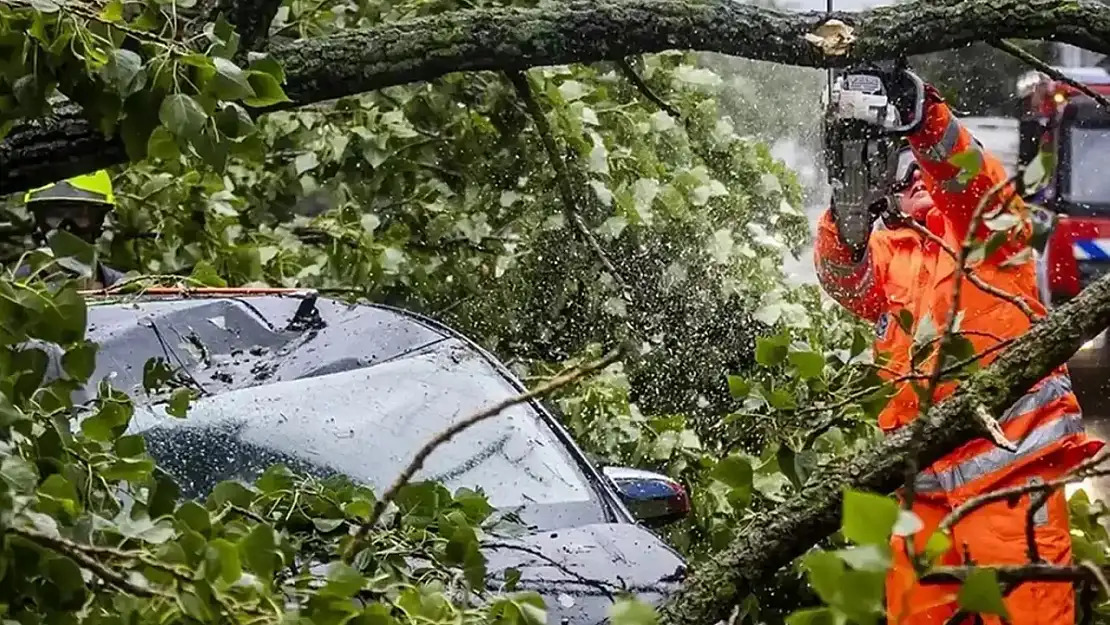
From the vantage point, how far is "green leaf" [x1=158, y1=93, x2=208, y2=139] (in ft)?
5.41

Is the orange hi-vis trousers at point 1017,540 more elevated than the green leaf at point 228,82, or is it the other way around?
the green leaf at point 228,82

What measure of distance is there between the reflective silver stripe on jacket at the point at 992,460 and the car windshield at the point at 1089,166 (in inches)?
364

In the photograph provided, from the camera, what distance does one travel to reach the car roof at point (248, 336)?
310 cm

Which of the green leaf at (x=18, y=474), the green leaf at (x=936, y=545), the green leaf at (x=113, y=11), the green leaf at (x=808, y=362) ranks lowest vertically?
the green leaf at (x=808, y=362)

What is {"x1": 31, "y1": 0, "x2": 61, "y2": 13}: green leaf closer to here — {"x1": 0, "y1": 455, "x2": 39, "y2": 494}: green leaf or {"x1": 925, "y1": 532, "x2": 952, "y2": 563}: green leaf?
{"x1": 0, "y1": 455, "x2": 39, "y2": 494}: green leaf

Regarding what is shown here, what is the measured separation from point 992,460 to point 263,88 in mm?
2004

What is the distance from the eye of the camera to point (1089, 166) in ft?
39.5

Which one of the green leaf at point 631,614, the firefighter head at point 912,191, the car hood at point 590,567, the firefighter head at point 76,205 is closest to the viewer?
the green leaf at point 631,614

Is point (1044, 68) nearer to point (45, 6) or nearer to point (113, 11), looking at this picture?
point (113, 11)

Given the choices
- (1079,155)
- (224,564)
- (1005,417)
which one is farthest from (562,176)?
(1079,155)

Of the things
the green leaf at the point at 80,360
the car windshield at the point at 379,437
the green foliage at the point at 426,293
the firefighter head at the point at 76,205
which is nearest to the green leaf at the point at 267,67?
the green foliage at the point at 426,293

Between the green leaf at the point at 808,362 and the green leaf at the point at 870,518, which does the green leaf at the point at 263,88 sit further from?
the green leaf at the point at 870,518

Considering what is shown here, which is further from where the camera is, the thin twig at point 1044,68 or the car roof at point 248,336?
the car roof at point 248,336

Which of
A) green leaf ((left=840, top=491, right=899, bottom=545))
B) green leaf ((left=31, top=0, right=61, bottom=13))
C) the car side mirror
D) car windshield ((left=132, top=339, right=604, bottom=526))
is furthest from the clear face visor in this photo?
green leaf ((left=840, top=491, right=899, bottom=545))
